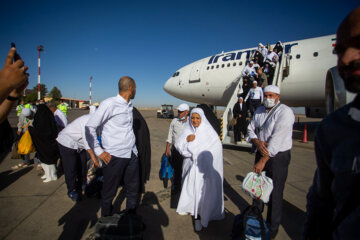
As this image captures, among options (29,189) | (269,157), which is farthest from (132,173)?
(29,189)

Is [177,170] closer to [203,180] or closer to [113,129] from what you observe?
[203,180]

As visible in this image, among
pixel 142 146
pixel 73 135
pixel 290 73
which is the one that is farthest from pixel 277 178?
pixel 290 73

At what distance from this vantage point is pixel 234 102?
8320 mm

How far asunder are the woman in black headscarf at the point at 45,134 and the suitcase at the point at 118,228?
9.49ft

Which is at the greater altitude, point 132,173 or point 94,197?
point 132,173

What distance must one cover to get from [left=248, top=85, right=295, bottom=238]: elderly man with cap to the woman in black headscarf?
14.1 ft

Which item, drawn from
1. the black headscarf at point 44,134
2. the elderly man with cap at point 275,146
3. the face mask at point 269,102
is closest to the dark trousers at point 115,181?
the elderly man with cap at point 275,146

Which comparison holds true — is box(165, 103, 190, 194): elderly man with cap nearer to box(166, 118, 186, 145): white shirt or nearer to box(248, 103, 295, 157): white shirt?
box(166, 118, 186, 145): white shirt

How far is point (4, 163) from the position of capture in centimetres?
552

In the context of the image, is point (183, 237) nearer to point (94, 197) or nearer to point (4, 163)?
point (94, 197)

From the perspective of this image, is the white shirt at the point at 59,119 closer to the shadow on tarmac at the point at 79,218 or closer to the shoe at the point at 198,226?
the shadow on tarmac at the point at 79,218

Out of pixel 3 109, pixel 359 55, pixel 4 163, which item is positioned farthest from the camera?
pixel 4 163

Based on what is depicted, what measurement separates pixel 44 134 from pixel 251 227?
14.5ft

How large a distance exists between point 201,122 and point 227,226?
1683 mm
